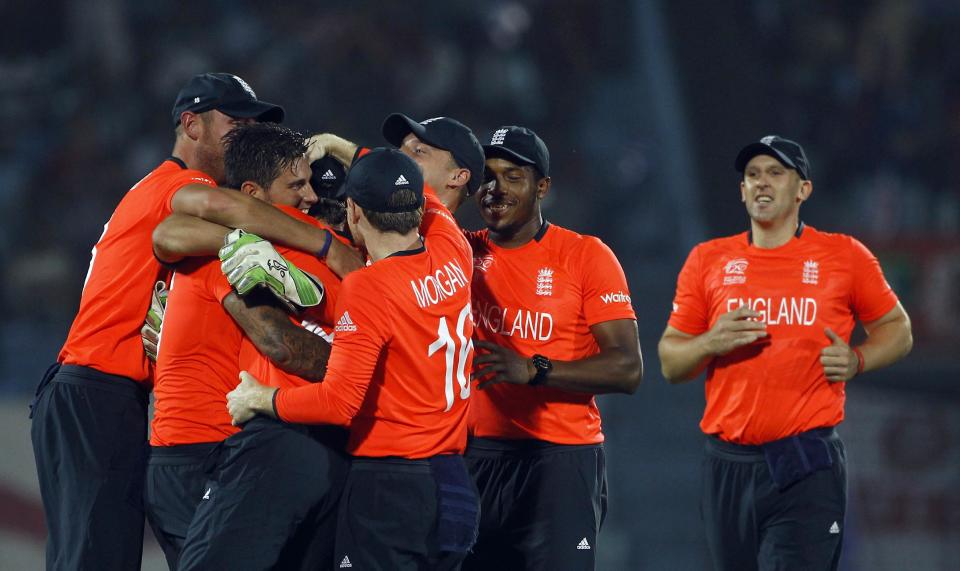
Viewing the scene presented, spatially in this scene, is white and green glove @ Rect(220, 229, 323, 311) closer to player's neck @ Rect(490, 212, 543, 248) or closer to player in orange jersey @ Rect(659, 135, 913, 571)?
player's neck @ Rect(490, 212, 543, 248)

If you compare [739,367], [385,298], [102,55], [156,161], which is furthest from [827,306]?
[102,55]

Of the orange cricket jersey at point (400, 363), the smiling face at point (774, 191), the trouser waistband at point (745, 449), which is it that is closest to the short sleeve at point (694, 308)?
the smiling face at point (774, 191)

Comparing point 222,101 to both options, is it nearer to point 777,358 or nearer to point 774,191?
point 774,191

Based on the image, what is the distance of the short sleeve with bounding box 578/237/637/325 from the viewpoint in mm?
4582

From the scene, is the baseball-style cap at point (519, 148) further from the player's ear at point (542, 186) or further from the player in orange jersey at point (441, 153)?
the player in orange jersey at point (441, 153)

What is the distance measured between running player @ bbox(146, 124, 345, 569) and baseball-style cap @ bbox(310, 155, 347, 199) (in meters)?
0.27

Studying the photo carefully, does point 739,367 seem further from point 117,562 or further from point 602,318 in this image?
point 117,562

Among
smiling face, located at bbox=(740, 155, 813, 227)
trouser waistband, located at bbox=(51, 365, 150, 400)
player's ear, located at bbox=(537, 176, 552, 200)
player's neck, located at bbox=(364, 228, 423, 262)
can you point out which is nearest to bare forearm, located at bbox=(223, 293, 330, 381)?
player's neck, located at bbox=(364, 228, 423, 262)

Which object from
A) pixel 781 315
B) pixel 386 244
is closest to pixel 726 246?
pixel 781 315

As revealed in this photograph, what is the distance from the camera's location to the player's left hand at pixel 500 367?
431 centimetres

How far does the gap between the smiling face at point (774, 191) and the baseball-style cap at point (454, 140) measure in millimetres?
1388

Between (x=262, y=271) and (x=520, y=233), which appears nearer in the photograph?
(x=262, y=271)

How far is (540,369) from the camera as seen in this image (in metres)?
4.37

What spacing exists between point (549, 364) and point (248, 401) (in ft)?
4.01
